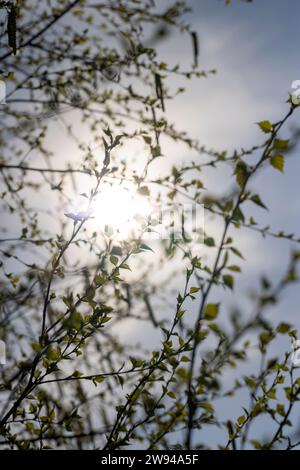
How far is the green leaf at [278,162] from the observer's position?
5.75ft

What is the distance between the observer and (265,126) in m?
1.78

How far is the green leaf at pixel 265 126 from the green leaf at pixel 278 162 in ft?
0.39

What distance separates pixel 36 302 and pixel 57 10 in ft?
7.38

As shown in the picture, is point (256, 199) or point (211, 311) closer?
point (211, 311)

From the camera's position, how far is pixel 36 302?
3.46 metres

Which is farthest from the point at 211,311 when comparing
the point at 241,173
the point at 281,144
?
the point at 281,144

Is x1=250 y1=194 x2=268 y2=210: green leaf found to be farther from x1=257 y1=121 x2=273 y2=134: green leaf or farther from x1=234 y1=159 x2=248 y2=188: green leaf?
x1=257 y1=121 x2=273 y2=134: green leaf

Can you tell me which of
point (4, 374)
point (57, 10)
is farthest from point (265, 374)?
point (57, 10)

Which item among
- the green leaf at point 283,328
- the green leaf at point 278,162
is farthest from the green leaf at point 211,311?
the green leaf at point 278,162

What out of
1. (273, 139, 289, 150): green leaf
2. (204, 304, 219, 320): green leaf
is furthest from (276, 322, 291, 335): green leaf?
(273, 139, 289, 150): green leaf

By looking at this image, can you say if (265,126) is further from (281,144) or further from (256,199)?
(256,199)

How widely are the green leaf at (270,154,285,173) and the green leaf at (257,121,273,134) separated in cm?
12

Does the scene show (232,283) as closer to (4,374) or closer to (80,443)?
(80,443)

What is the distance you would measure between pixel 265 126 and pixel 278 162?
16 centimetres
